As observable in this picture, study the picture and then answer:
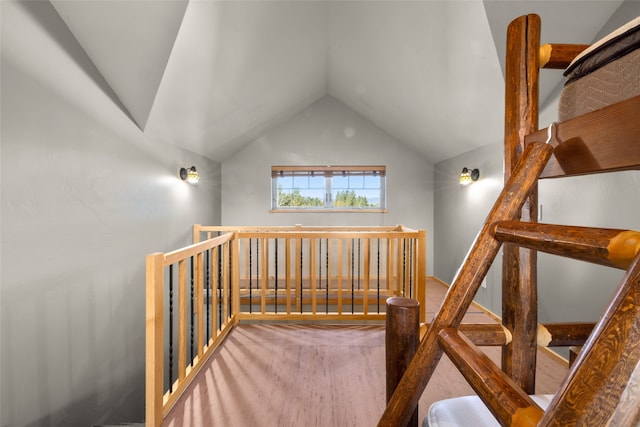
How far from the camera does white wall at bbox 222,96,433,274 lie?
4805mm

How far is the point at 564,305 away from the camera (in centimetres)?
220

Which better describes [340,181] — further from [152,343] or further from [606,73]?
[606,73]

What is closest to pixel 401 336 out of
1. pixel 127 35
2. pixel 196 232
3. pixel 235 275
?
pixel 235 275

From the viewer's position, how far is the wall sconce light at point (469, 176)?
11.3 ft

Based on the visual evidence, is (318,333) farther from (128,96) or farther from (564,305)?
(128,96)

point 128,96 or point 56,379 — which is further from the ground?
point 128,96

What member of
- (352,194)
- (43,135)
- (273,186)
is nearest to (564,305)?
(352,194)

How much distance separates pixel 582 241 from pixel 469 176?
3.33 metres

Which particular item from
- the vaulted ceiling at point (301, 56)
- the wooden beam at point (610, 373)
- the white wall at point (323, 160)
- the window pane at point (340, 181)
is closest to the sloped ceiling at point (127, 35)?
the vaulted ceiling at point (301, 56)

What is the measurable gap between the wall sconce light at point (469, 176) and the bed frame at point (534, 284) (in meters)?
2.81

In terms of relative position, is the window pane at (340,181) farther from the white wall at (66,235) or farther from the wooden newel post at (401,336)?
the wooden newel post at (401,336)

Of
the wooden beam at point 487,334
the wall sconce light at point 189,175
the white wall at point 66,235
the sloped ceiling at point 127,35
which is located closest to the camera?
the wooden beam at point 487,334

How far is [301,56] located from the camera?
3.23m

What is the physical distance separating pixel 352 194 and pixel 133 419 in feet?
12.5
